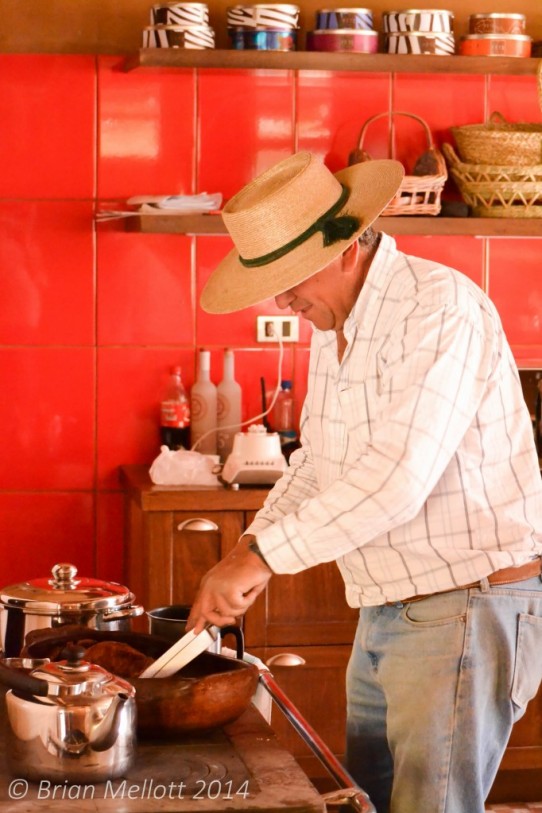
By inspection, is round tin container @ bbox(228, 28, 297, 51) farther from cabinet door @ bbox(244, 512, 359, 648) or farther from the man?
the man

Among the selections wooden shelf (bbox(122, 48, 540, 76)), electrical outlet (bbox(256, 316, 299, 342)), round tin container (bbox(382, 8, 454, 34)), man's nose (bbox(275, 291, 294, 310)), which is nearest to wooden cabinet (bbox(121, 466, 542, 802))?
electrical outlet (bbox(256, 316, 299, 342))

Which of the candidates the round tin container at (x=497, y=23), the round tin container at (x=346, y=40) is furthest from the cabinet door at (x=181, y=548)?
the round tin container at (x=497, y=23)

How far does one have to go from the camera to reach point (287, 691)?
3318 mm

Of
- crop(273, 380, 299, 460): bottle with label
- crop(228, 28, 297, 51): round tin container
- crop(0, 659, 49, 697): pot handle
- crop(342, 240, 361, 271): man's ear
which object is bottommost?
crop(273, 380, 299, 460): bottle with label

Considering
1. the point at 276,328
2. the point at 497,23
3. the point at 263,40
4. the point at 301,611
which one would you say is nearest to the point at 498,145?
→ the point at 497,23

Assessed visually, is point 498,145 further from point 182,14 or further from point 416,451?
point 416,451

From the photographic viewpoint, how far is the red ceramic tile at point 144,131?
12.2 feet

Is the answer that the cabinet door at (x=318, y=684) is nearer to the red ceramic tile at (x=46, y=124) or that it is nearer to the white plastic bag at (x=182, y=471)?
the white plastic bag at (x=182, y=471)

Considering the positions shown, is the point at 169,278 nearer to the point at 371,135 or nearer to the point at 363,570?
the point at 371,135

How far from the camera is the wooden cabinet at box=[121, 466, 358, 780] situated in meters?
3.27

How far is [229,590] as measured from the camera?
1.69 metres

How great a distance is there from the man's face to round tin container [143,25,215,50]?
5.83 feet

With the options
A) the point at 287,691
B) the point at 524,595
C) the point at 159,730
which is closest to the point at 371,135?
the point at 287,691

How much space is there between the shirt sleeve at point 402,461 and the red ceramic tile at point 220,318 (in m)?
2.06
